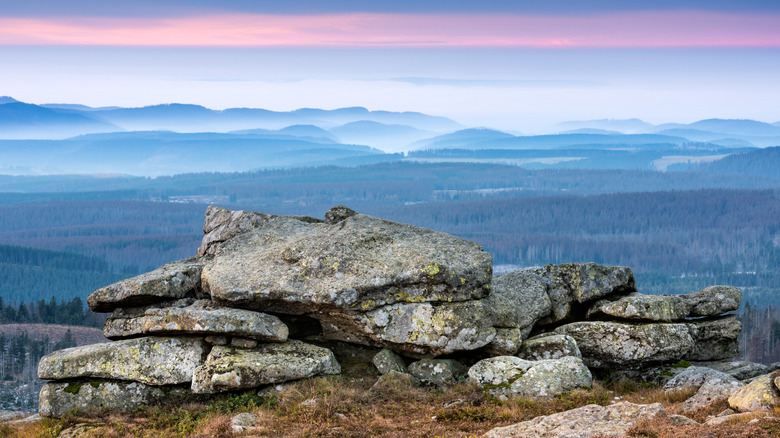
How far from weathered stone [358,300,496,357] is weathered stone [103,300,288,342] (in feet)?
10.6

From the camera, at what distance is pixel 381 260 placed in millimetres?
25469

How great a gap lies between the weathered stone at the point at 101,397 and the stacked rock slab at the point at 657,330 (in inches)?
582

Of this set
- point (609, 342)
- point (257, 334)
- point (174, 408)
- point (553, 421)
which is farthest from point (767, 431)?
point (174, 408)

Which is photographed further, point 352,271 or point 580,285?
point 580,285

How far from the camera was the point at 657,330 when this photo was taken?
1036 inches

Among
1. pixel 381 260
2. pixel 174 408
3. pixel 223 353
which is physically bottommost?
pixel 174 408

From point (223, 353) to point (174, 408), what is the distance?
7.23ft

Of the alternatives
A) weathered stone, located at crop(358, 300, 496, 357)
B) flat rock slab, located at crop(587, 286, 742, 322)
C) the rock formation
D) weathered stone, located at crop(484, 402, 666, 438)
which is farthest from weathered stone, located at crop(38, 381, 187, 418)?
flat rock slab, located at crop(587, 286, 742, 322)

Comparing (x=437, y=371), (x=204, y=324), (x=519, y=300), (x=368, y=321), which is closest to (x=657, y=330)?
(x=519, y=300)

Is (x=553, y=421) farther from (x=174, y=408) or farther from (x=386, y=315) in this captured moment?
(x=174, y=408)

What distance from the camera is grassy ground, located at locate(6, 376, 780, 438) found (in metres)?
19.2

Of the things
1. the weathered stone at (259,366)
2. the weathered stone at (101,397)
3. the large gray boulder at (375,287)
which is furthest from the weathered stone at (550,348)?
the weathered stone at (101,397)

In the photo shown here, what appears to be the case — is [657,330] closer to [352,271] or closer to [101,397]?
[352,271]

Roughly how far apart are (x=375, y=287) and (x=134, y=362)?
825 centimetres
